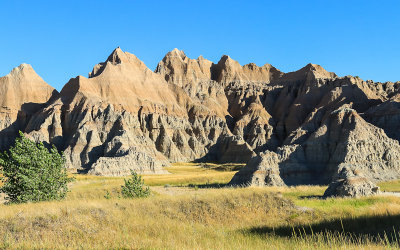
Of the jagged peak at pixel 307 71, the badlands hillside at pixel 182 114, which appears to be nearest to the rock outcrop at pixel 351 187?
the badlands hillside at pixel 182 114

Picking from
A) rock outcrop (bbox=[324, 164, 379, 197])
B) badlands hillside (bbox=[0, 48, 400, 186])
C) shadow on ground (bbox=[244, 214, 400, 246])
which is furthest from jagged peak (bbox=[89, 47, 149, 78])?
shadow on ground (bbox=[244, 214, 400, 246])

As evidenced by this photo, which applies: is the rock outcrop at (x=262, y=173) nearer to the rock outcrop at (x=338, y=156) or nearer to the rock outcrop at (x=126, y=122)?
the rock outcrop at (x=338, y=156)

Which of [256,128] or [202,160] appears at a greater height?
[256,128]

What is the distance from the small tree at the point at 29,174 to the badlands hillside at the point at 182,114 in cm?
3298

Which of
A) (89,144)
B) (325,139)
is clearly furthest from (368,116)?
(89,144)

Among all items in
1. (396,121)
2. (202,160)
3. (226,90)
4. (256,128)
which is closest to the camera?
(396,121)

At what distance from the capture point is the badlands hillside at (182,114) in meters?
70.6

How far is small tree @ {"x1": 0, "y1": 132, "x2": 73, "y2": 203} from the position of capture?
19.2 meters

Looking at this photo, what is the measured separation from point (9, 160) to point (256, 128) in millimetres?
107510

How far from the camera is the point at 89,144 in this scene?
3524 inches

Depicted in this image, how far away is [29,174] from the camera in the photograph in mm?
19328

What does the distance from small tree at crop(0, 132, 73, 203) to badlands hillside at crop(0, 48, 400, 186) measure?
3298cm

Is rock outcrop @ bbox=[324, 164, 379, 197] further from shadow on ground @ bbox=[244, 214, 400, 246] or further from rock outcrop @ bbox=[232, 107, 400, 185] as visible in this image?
rock outcrop @ bbox=[232, 107, 400, 185]

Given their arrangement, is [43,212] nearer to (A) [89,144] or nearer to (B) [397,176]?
(B) [397,176]
